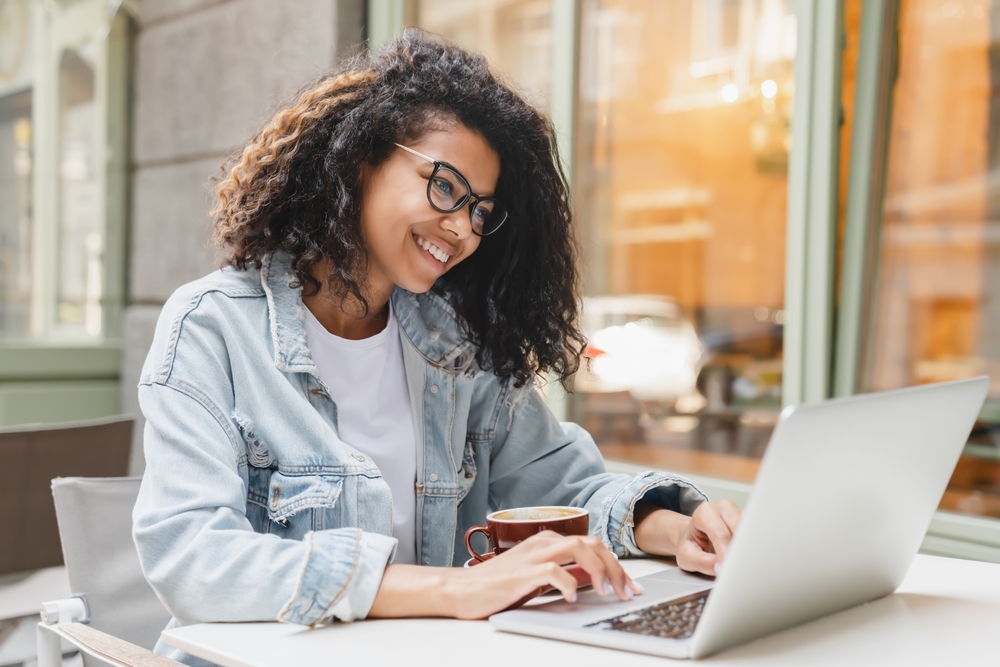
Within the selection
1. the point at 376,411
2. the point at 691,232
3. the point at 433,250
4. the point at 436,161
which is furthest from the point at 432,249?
the point at 691,232

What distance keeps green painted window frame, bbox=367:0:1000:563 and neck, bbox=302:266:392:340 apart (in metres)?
0.86

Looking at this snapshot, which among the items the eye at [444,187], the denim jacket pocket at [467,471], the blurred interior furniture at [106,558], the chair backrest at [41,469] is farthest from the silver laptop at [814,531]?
the chair backrest at [41,469]

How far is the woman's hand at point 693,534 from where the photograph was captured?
1.12 m

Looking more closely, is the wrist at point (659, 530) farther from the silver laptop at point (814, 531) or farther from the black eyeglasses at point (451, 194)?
the black eyeglasses at point (451, 194)

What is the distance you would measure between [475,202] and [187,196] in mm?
2537

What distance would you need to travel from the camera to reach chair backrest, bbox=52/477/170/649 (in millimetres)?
1354

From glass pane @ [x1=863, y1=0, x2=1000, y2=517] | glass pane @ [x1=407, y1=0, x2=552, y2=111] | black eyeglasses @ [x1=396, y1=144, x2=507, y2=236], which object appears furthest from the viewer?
glass pane @ [x1=863, y1=0, x2=1000, y2=517]

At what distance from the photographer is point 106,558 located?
4.53 ft

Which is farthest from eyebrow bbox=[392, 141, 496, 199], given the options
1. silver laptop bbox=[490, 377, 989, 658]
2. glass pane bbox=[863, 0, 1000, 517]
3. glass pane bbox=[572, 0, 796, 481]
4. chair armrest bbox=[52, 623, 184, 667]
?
glass pane bbox=[863, 0, 1000, 517]

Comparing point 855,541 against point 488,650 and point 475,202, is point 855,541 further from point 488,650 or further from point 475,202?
point 475,202

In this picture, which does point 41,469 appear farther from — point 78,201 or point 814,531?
point 78,201

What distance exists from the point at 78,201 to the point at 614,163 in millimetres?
5534

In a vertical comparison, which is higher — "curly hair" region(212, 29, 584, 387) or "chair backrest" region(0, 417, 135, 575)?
"curly hair" region(212, 29, 584, 387)

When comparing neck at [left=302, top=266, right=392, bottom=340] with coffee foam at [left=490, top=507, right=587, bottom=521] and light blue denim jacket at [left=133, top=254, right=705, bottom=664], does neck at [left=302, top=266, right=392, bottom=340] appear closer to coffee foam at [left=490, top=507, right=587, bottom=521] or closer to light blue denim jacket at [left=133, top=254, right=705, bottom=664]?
light blue denim jacket at [left=133, top=254, right=705, bottom=664]
